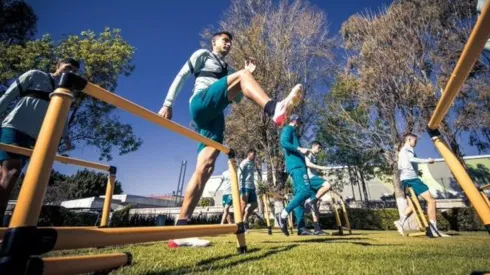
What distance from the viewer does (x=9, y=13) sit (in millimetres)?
14047

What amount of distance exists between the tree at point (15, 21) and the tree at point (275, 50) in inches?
430

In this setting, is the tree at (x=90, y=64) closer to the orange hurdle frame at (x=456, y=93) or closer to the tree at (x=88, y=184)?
the orange hurdle frame at (x=456, y=93)

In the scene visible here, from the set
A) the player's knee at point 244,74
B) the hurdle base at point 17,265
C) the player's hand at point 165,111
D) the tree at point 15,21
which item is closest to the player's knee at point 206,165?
the player's hand at point 165,111

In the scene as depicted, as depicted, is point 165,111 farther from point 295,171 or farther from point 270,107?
point 295,171

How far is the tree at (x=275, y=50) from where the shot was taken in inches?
649

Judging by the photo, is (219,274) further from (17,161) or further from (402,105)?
(402,105)

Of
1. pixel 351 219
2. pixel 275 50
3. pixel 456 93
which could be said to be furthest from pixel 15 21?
pixel 351 219

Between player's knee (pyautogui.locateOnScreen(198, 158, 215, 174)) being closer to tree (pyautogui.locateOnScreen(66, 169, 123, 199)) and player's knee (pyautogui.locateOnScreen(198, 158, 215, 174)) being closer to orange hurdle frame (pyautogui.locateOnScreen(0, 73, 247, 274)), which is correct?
orange hurdle frame (pyautogui.locateOnScreen(0, 73, 247, 274))

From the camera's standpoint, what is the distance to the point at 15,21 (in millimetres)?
14305

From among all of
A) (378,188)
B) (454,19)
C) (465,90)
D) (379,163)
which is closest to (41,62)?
(454,19)

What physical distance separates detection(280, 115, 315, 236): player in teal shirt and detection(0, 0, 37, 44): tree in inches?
626

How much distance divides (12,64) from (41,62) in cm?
114

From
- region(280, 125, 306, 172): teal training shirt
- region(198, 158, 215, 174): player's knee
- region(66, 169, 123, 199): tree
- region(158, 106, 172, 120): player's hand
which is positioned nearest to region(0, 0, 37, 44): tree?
region(280, 125, 306, 172): teal training shirt

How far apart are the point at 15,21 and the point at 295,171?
678 inches
